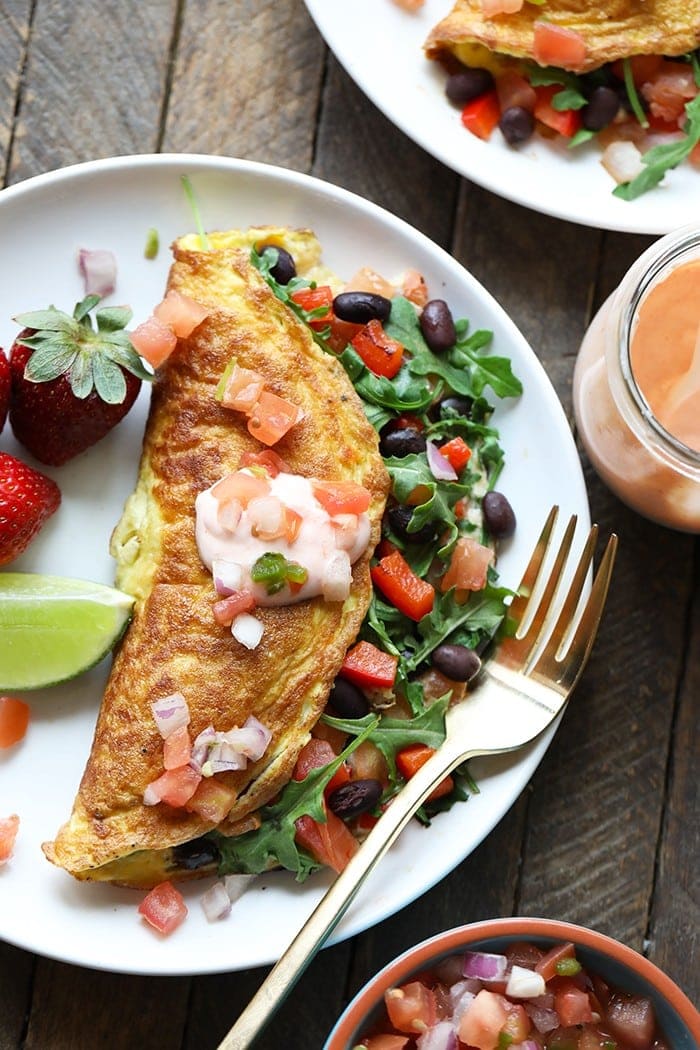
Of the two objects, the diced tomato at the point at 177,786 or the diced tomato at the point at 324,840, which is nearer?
the diced tomato at the point at 177,786

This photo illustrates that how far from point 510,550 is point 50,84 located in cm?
200

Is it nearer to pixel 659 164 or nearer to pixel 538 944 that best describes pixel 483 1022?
pixel 538 944

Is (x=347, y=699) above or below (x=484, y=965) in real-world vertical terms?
above

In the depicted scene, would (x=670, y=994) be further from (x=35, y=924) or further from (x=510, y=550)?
(x=35, y=924)

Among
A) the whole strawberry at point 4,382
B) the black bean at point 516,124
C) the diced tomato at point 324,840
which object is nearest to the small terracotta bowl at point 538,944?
the diced tomato at point 324,840

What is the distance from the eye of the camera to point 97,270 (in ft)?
Result: 11.0

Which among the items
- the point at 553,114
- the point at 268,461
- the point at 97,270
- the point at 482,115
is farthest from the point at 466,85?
the point at 268,461

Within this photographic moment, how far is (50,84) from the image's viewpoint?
12.0 feet

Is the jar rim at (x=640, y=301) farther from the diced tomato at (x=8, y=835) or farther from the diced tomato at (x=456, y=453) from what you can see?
the diced tomato at (x=8, y=835)

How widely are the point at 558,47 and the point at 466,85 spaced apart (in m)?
0.29

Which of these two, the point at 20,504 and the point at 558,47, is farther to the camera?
the point at 558,47

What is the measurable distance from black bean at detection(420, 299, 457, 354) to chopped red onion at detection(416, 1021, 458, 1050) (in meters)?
1.82

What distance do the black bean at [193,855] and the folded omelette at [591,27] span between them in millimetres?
2372

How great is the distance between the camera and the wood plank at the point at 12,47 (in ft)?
12.0
